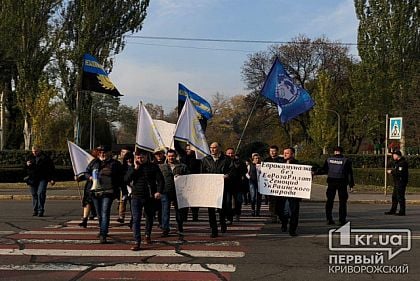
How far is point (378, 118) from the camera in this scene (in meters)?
47.6

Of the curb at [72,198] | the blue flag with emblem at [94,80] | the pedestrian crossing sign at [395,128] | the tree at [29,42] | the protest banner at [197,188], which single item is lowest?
the curb at [72,198]

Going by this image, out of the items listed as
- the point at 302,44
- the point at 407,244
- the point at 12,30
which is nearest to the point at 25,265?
the point at 407,244

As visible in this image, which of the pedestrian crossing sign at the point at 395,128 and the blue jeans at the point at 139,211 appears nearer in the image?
the blue jeans at the point at 139,211

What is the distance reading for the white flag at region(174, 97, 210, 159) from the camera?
45.8 ft

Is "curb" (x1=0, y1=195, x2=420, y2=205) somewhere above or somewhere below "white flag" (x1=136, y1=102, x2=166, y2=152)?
below

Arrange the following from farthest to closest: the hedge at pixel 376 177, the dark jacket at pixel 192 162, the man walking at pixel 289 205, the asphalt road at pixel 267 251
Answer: the hedge at pixel 376 177 → the dark jacket at pixel 192 162 → the man walking at pixel 289 205 → the asphalt road at pixel 267 251

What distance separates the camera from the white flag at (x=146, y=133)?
46.3 ft

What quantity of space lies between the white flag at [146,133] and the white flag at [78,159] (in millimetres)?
1409

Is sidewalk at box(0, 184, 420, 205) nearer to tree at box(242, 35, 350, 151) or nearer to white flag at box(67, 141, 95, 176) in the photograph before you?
white flag at box(67, 141, 95, 176)

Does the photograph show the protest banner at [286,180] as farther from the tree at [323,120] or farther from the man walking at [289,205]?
the tree at [323,120]

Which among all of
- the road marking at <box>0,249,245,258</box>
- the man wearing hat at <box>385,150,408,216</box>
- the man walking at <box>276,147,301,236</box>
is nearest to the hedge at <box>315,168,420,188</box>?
the man wearing hat at <box>385,150,408,216</box>

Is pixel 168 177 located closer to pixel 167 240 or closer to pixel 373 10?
pixel 167 240

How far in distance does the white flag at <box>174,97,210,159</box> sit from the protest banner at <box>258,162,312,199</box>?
6.47 feet

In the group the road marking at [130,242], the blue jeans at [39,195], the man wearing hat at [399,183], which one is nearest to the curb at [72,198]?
the man wearing hat at [399,183]
